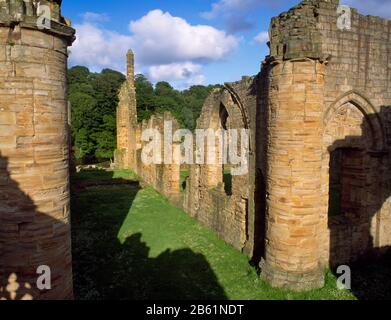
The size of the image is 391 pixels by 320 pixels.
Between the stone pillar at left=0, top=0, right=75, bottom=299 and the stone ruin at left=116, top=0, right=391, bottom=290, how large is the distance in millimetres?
4854

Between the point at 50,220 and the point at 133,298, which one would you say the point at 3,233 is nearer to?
the point at 50,220

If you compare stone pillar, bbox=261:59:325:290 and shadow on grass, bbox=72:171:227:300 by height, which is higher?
stone pillar, bbox=261:59:325:290

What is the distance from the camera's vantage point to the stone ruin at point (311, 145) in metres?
7.46

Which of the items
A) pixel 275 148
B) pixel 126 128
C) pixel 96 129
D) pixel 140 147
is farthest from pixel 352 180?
pixel 96 129

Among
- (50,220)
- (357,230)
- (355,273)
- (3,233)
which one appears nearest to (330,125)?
(357,230)

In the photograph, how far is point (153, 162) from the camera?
66.7ft

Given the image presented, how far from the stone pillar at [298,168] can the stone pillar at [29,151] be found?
4.75 meters

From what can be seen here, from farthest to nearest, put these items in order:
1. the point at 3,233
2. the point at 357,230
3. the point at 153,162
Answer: the point at 153,162 → the point at 357,230 → the point at 3,233

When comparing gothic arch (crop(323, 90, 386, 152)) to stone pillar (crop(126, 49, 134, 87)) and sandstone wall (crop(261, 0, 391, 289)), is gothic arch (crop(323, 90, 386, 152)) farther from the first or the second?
stone pillar (crop(126, 49, 134, 87))

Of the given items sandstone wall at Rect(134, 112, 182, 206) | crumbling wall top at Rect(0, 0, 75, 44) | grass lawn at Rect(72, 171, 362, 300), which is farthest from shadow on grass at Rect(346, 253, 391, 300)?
sandstone wall at Rect(134, 112, 182, 206)

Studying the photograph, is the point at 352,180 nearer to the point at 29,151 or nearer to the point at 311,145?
the point at 311,145

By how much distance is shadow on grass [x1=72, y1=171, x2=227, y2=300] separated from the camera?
7578 millimetres

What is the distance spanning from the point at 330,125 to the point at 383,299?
13.9 feet

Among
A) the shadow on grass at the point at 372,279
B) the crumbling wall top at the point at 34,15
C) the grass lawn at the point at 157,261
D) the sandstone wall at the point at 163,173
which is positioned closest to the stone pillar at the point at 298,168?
the grass lawn at the point at 157,261
